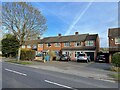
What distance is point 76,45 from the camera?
5116cm

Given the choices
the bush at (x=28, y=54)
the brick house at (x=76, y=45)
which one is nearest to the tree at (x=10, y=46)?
the bush at (x=28, y=54)

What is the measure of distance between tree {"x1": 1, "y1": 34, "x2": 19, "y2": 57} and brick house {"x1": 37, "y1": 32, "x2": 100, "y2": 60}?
13.9 m

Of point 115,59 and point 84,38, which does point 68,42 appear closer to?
point 84,38

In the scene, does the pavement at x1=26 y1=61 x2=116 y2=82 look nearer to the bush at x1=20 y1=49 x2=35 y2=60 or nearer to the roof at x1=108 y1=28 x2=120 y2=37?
the bush at x1=20 y1=49 x2=35 y2=60

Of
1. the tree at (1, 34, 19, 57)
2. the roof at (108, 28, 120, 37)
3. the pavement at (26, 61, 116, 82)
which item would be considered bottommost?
the pavement at (26, 61, 116, 82)

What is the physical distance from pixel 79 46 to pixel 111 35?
1231 centimetres

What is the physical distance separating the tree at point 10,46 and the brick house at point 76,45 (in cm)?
1391

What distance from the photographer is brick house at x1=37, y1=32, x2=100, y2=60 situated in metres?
45.8

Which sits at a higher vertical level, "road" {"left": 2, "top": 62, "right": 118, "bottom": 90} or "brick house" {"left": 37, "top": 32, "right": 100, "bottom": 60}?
"brick house" {"left": 37, "top": 32, "right": 100, "bottom": 60}

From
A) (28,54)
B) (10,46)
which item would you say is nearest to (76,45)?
(28,54)

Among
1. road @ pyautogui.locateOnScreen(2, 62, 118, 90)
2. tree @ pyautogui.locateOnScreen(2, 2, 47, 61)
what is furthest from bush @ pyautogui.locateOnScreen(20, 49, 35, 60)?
road @ pyautogui.locateOnScreen(2, 62, 118, 90)

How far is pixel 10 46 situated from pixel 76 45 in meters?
18.6

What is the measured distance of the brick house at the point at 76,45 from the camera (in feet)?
150

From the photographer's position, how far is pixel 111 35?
131 feet
